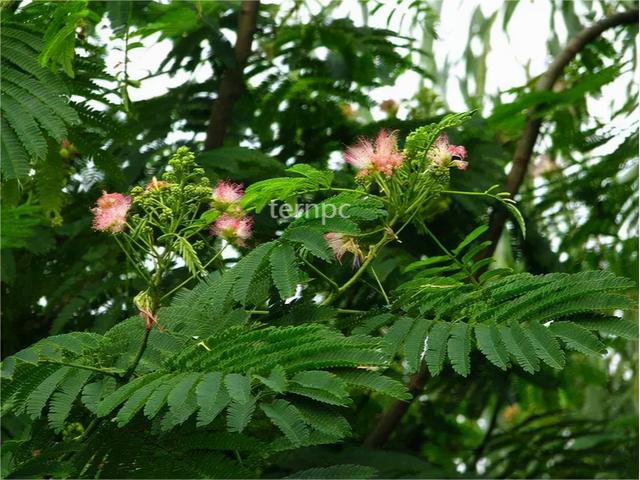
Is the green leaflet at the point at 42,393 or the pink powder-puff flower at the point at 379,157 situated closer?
the green leaflet at the point at 42,393

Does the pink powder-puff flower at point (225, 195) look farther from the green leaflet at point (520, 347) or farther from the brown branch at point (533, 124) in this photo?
the brown branch at point (533, 124)

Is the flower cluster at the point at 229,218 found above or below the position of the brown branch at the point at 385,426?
above

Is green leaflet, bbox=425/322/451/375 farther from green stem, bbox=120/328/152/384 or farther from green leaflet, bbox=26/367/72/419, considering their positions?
green leaflet, bbox=26/367/72/419

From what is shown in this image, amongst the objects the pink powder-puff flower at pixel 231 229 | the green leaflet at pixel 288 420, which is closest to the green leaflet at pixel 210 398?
the green leaflet at pixel 288 420

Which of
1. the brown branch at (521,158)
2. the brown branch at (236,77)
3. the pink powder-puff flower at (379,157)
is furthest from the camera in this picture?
the brown branch at (236,77)

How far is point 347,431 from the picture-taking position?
7.06 ft

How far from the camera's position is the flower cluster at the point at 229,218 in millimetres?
2525

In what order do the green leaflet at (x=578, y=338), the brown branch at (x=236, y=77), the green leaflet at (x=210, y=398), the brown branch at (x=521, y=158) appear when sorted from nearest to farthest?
the green leaflet at (x=210, y=398) < the green leaflet at (x=578, y=338) < the brown branch at (x=521, y=158) < the brown branch at (x=236, y=77)

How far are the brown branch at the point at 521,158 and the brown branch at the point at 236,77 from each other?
0.99m

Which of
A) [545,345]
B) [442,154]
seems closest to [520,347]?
[545,345]

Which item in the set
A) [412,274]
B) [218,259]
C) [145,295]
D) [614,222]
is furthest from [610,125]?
[145,295]

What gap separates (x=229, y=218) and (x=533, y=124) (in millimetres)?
2088

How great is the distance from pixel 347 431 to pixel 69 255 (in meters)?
1.92

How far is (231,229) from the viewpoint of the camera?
2523 mm
